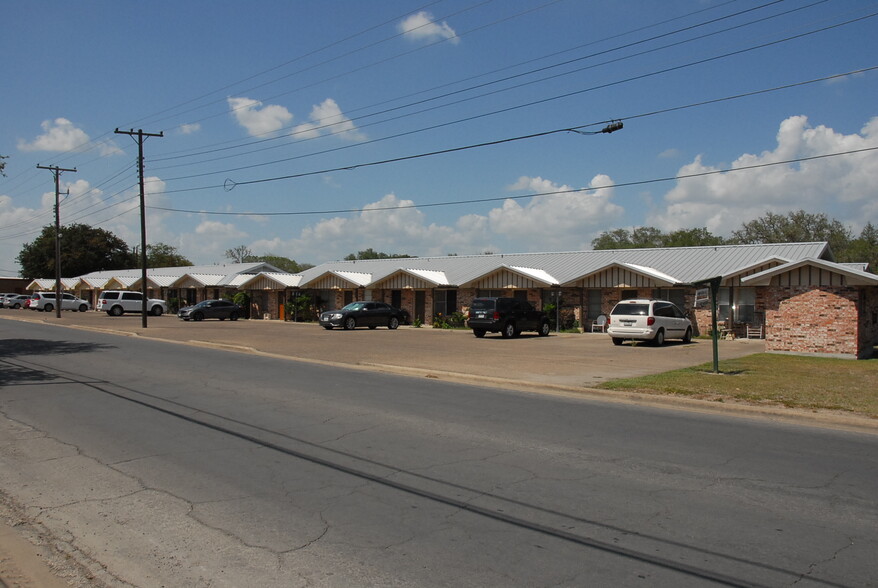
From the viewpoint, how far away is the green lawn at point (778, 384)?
38.5ft

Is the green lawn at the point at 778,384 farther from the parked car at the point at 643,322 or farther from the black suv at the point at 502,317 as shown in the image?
the black suv at the point at 502,317

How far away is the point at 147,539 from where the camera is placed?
5.21m

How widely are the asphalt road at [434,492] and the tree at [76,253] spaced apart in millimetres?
94566

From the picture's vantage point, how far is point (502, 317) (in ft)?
100

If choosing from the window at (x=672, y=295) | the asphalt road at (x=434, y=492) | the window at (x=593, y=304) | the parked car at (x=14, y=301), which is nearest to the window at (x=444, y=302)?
the window at (x=593, y=304)

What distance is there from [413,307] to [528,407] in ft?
107

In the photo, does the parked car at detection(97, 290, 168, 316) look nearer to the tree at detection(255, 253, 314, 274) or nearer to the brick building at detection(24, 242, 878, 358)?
the brick building at detection(24, 242, 878, 358)

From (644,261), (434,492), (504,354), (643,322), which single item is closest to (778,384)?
(504,354)

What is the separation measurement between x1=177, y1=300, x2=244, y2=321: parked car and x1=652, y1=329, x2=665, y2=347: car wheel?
3481 cm

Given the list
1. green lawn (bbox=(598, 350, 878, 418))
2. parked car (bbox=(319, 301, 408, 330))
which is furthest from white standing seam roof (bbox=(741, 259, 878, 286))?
parked car (bbox=(319, 301, 408, 330))

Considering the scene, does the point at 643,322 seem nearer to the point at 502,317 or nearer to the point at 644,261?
the point at 502,317

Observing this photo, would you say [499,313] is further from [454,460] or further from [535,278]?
[454,460]

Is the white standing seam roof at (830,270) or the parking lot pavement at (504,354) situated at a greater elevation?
the white standing seam roof at (830,270)

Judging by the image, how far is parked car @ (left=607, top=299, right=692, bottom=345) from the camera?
83.4 ft
